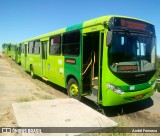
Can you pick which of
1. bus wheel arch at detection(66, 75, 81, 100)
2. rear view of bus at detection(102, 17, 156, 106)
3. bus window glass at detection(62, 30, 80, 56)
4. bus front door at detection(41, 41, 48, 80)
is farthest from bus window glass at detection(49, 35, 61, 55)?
rear view of bus at detection(102, 17, 156, 106)

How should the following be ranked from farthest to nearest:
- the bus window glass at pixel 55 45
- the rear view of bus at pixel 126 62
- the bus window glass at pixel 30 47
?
1. the bus window glass at pixel 30 47
2. the bus window glass at pixel 55 45
3. the rear view of bus at pixel 126 62

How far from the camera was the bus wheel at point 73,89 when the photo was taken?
324 inches

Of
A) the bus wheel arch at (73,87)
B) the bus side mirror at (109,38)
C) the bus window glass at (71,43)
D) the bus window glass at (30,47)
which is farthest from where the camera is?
the bus window glass at (30,47)

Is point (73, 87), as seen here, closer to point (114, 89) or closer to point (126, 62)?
point (114, 89)

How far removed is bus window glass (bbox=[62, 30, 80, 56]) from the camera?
8.07 m

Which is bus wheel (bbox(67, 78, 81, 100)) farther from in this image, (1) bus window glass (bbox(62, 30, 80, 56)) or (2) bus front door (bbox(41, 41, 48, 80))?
(2) bus front door (bbox(41, 41, 48, 80))

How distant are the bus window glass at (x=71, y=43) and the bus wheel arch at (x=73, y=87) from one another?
1.06 metres

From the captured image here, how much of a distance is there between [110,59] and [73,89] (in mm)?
2806

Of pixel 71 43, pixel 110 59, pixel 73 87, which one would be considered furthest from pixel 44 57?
pixel 110 59

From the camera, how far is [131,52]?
6664mm

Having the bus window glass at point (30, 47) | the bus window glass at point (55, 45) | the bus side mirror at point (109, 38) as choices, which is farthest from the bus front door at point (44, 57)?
the bus side mirror at point (109, 38)

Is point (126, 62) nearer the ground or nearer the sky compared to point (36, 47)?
nearer the ground

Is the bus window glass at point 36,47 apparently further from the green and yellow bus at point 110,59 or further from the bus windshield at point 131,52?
the bus windshield at point 131,52

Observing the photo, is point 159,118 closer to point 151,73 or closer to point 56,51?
point 151,73
